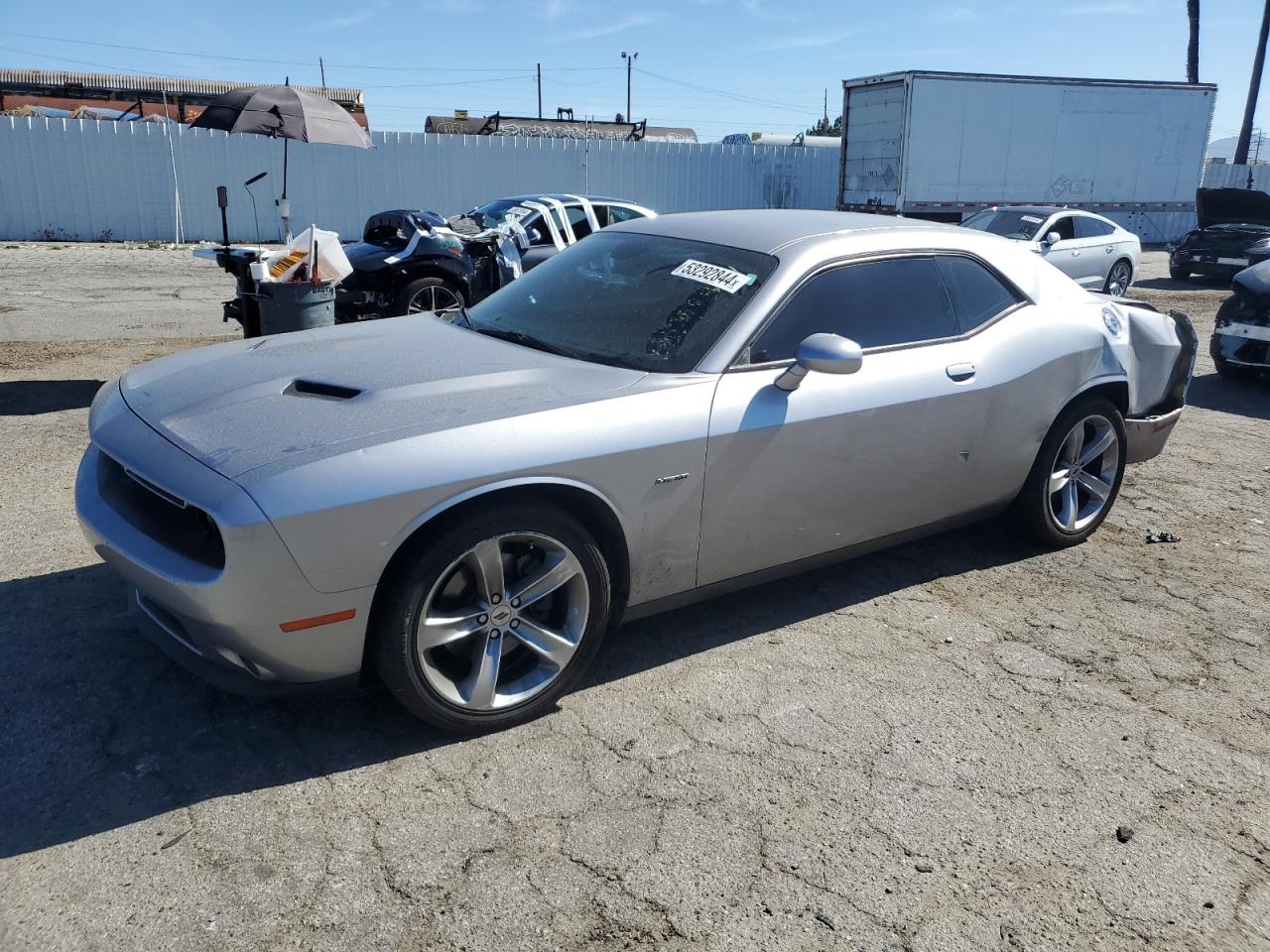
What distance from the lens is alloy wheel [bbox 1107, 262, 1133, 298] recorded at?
14859mm

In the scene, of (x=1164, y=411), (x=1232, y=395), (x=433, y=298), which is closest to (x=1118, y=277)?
(x=1232, y=395)

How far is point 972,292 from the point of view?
433 centimetres

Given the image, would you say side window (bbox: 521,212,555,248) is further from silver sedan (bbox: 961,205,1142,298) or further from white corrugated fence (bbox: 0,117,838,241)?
white corrugated fence (bbox: 0,117,838,241)

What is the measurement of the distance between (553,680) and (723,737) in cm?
Answer: 58

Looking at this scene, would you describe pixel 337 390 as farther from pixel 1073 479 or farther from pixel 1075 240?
pixel 1075 240

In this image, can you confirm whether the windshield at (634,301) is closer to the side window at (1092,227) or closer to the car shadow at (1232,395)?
the car shadow at (1232,395)

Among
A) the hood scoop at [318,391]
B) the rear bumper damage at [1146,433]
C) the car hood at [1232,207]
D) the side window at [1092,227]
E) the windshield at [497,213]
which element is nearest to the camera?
the hood scoop at [318,391]

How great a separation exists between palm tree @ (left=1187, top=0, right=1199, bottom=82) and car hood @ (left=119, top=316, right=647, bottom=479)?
40.3m

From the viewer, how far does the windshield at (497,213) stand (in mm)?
11359

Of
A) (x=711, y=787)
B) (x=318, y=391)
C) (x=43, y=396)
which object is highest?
(x=318, y=391)

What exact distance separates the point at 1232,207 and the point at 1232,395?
37.8 feet

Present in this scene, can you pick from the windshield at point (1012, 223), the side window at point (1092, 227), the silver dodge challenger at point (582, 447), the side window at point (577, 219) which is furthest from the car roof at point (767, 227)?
the side window at point (1092, 227)

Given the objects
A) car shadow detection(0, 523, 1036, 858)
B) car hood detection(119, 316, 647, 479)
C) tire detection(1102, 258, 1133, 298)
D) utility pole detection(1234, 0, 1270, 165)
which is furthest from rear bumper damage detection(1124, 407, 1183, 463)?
utility pole detection(1234, 0, 1270, 165)

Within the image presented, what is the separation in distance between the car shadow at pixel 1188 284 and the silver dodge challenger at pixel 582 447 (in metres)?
15.1
